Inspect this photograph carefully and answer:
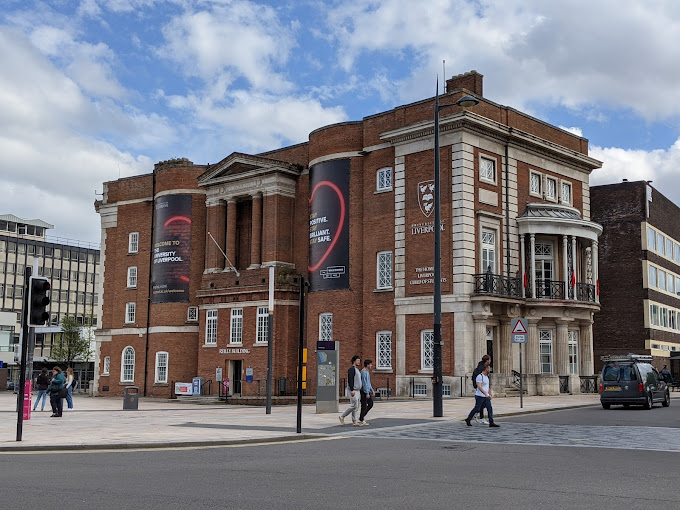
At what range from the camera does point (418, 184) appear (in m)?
37.2

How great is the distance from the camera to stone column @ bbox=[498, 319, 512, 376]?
3644 cm

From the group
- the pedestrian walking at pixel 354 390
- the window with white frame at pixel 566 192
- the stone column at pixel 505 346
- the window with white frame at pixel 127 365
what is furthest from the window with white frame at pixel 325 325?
the pedestrian walking at pixel 354 390

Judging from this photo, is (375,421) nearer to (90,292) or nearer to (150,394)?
(150,394)

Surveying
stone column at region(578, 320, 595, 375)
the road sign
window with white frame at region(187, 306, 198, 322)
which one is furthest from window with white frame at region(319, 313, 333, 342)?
the road sign

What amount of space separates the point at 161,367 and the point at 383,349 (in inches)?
661

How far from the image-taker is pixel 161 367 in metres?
48.9

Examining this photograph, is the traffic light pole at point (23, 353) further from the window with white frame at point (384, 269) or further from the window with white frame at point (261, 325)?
the window with white frame at point (261, 325)

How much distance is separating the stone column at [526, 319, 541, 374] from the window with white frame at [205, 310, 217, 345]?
18044 mm

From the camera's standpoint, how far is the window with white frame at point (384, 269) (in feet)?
127

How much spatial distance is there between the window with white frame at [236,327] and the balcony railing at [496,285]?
49.4ft

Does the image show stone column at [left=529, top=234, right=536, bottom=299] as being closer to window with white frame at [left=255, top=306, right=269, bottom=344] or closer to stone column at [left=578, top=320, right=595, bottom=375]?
stone column at [left=578, top=320, right=595, bottom=375]

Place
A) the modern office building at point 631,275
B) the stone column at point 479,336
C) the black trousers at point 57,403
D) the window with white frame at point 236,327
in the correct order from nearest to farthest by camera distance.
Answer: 1. the black trousers at point 57,403
2. the stone column at point 479,336
3. the window with white frame at point 236,327
4. the modern office building at point 631,275

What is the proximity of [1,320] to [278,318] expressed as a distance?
129ft

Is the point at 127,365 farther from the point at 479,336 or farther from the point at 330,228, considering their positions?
the point at 479,336
